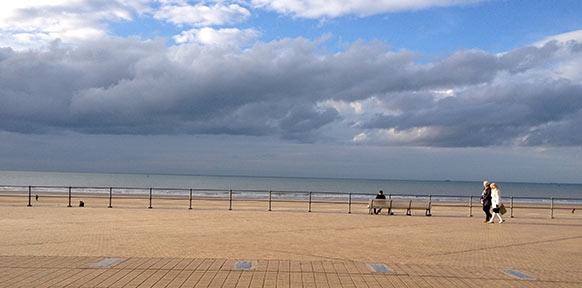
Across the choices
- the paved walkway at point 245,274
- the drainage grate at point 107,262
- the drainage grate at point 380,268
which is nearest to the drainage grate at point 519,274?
the paved walkway at point 245,274

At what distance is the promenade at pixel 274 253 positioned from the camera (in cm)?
859

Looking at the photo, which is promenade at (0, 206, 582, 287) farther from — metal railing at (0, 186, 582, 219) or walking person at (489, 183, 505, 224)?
metal railing at (0, 186, 582, 219)

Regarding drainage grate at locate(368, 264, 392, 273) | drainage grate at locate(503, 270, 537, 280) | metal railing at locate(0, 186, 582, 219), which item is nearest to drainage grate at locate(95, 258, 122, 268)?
drainage grate at locate(368, 264, 392, 273)

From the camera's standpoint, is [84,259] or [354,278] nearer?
[354,278]

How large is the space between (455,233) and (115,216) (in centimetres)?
1109

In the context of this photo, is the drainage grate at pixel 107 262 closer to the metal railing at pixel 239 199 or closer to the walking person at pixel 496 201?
the metal railing at pixel 239 199

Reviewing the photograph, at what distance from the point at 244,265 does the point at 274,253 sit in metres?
1.82

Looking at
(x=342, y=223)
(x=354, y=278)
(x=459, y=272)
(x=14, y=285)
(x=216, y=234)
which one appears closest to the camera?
(x=14, y=285)

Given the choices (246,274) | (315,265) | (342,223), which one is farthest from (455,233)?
(246,274)

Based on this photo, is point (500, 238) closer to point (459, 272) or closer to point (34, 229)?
point (459, 272)

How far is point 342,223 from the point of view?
19281 mm

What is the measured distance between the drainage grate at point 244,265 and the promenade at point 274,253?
0.02 metres

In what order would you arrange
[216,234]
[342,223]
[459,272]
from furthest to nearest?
1. [342,223]
2. [216,234]
3. [459,272]

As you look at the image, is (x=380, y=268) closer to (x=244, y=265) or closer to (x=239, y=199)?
(x=244, y=265)
